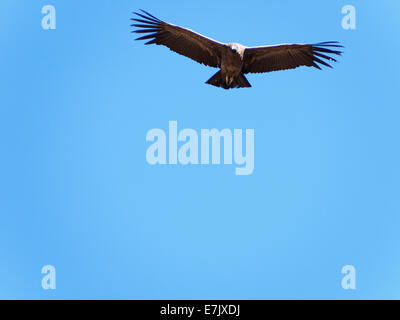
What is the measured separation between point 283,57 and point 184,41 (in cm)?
245

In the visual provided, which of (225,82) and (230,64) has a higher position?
(230,64)

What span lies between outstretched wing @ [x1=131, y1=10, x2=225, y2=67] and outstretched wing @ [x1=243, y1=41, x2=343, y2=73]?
2.64 feet

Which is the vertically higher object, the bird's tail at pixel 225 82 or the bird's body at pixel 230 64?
the bird's body at pixel 230 64

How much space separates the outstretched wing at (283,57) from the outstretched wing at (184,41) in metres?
0.80

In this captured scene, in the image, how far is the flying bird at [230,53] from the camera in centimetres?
1485

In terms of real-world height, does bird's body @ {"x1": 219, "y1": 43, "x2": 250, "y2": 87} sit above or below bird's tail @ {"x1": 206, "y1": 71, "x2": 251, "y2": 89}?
above

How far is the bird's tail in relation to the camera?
14914mm

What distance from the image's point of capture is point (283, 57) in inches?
604

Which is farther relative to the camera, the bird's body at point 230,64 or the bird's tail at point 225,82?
the bird's tail at point 225,82
